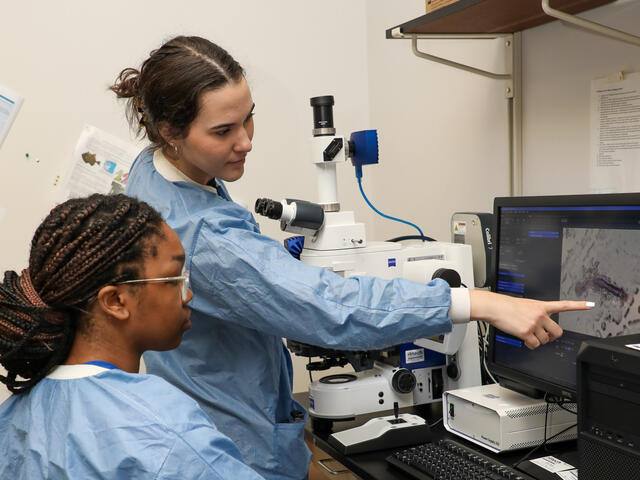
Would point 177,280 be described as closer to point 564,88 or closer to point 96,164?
point 564,88

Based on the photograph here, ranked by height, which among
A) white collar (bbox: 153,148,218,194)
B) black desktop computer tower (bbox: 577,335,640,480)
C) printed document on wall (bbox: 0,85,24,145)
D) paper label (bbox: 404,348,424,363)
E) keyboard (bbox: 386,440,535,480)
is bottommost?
keyboard (bbox: 386,440,535,480)

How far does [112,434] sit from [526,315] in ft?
2.19

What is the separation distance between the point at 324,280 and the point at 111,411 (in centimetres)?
47

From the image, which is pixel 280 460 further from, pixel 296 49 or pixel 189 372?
pixel 296 49

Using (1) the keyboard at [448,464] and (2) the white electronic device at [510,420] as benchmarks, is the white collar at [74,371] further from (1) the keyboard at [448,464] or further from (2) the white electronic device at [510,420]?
(2) the white electronic device at [510,420]

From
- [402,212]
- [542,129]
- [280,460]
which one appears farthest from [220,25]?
[280,460]

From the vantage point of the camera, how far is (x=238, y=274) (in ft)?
3.83

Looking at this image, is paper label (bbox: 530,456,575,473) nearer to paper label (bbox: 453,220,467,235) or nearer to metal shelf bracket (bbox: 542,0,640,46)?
paper label (bbox: 453,220,467,235)

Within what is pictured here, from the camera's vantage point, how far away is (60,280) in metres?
0.87

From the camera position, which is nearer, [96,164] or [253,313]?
[253,313]

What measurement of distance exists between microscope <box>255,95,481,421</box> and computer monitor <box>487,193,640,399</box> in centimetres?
16

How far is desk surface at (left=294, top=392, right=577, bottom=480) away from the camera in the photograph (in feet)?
4.17

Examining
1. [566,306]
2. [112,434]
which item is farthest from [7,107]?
[566,306]

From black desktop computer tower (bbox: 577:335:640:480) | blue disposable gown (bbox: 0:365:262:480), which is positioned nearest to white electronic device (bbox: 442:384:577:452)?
black desktop computer tower (bbox: 577:335:640:480)
